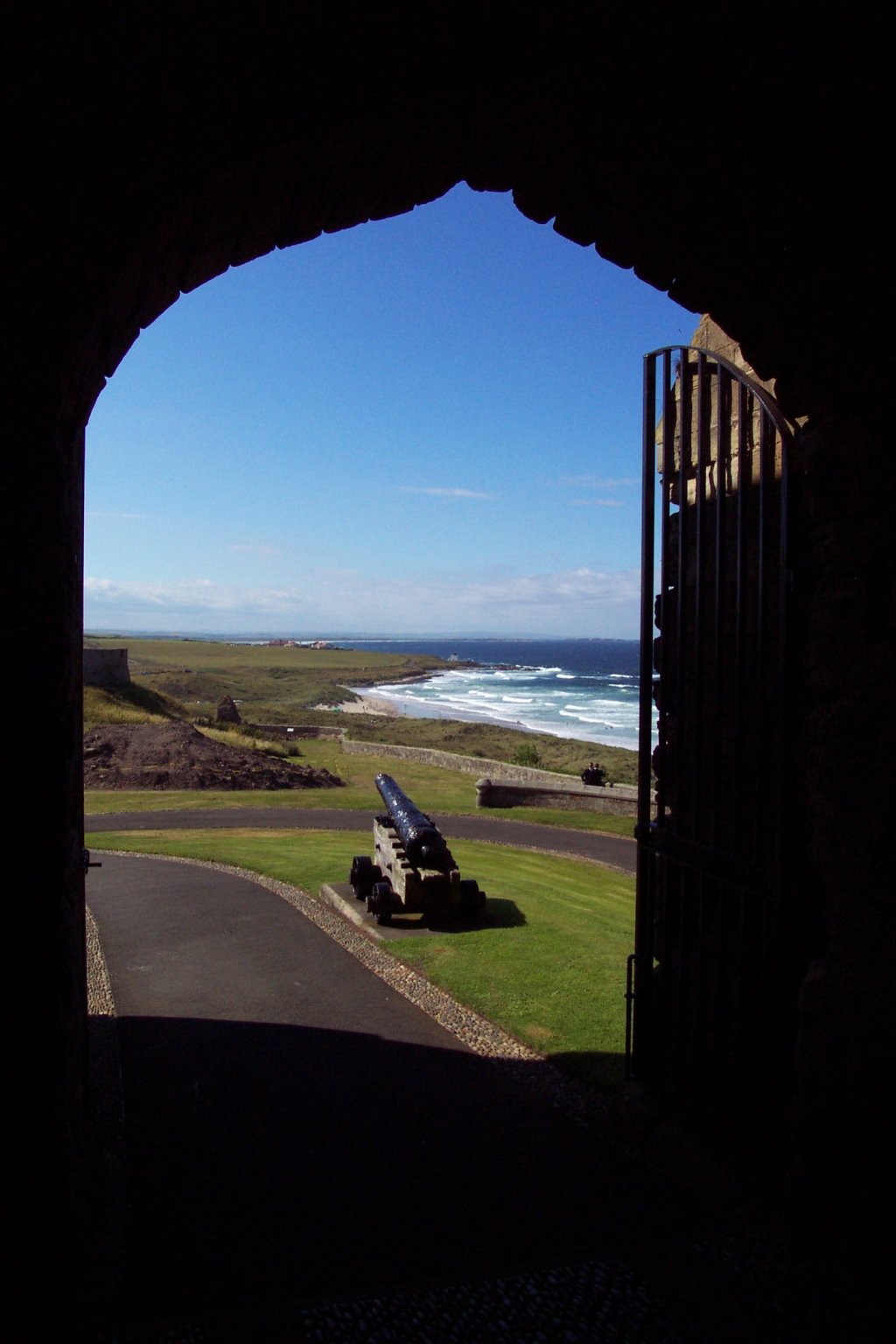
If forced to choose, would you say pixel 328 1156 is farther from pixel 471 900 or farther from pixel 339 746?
pixel 339 746

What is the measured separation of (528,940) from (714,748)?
5220mm

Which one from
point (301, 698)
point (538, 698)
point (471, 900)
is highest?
point (471, 900)

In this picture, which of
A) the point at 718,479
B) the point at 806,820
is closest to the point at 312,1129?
the point at 806,820

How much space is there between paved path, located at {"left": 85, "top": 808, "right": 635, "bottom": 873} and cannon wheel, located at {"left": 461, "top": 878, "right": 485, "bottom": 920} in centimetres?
594

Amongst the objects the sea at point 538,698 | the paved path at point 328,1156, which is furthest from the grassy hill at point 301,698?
the paved path at point 328,1156

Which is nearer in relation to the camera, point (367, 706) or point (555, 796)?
point (555, 796)

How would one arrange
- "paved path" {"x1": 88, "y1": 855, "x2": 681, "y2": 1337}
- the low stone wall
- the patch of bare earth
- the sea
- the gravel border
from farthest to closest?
1. the sea
2. the patch of bare earth
3. the low stone wall
4. the gravel border
5. "paved path" {"x1": 88, "y1": 855, "x2": 681, "y2": 1337}

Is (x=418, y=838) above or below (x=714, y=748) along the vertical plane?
below

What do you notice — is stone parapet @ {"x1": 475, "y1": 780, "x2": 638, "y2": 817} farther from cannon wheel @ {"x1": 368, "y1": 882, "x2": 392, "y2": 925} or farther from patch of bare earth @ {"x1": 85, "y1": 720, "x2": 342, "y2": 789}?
cannon wheel @ {"x1": 368, "y1": 882, "x2": 392, "y2": 925}

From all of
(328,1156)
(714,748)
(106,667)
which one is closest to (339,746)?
(106,667)

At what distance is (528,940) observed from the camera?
948cm

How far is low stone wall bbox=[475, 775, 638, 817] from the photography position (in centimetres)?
2117

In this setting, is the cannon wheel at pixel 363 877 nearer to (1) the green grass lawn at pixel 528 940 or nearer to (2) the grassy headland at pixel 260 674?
(1) the green grass lawn at pixel 528 940

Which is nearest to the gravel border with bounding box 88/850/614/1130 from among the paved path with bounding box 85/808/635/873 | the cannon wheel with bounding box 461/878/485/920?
the cannon wheel with bounding box 461/878/485/920
